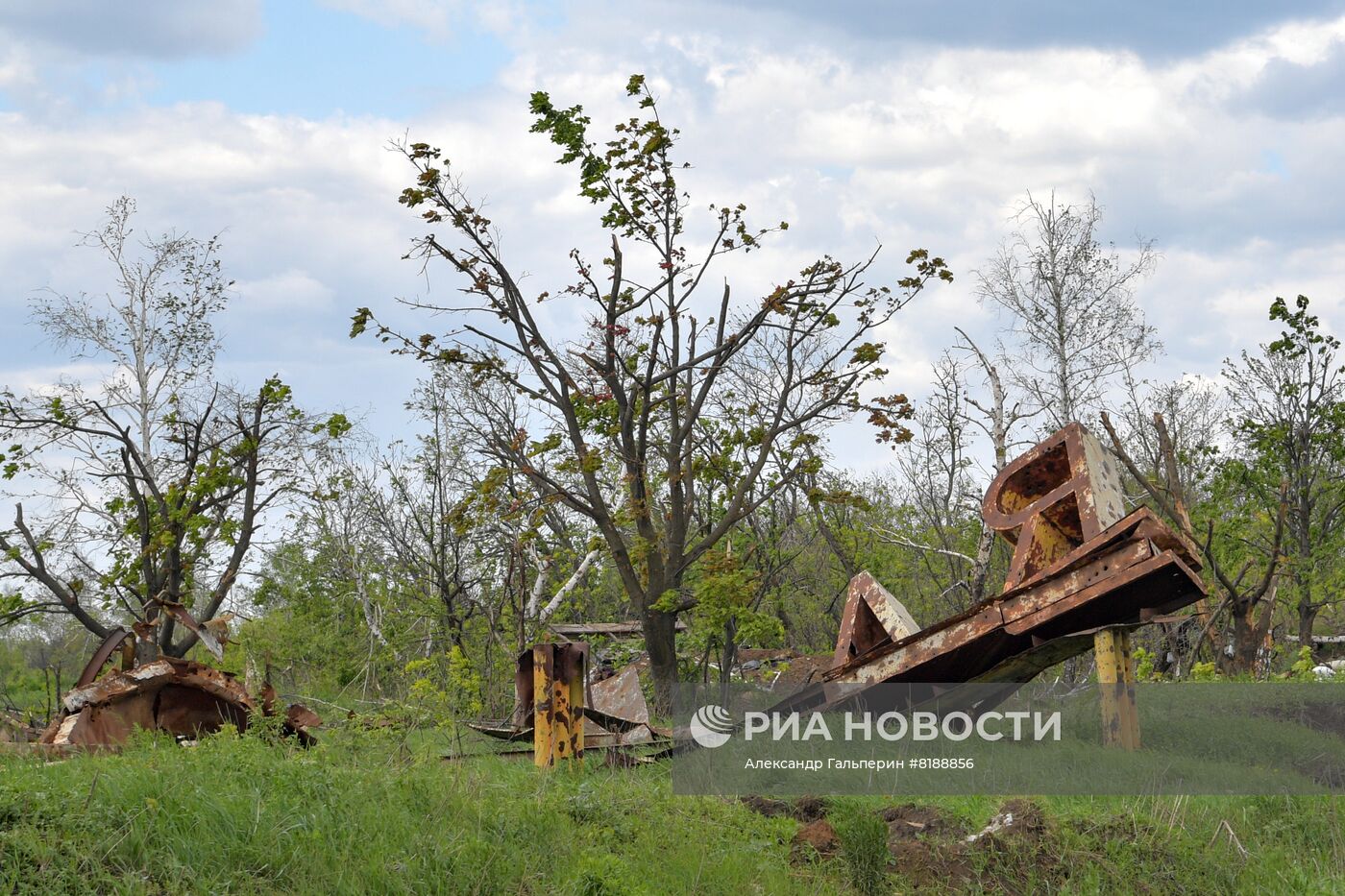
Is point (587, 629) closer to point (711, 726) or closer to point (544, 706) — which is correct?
point (711, 726)

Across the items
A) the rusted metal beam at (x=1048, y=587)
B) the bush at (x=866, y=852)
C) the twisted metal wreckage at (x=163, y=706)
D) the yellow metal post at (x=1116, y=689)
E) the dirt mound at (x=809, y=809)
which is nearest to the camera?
the bush at (x=866, y=852)

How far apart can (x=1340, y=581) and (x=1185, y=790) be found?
10.8m

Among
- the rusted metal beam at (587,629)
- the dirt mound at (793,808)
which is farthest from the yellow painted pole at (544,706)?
the rusted metal beam at (587,629)

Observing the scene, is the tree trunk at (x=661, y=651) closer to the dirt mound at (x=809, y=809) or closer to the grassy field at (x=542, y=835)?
the grassy field at (x=542, y=835)

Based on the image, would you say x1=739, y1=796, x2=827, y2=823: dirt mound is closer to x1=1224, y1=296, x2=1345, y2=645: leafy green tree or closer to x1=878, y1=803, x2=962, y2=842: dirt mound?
x1=878, y1=803, x2=962, y2=842: dirt mound

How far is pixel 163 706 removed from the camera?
981 cm

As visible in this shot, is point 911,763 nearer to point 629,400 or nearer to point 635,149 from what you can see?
point 629,400

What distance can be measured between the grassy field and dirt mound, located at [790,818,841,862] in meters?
0.02

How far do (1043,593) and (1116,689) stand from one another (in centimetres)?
133

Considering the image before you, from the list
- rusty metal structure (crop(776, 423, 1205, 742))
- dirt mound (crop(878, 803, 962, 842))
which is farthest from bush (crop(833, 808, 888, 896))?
rusty metal structure (crop(776, 423, 1205, 742))

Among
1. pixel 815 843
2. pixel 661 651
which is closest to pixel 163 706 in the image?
pixel 661 651

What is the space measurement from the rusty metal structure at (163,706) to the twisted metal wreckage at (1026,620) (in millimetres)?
1974

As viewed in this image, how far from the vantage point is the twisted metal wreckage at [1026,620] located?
8188mm

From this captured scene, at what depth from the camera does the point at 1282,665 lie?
18938 millimetres
